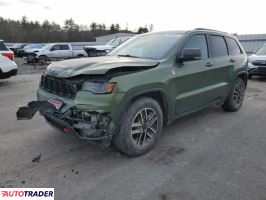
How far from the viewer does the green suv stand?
309cm

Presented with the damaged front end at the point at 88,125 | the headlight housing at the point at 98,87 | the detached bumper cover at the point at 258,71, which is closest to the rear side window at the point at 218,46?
the headlight housing at the point at 98,87

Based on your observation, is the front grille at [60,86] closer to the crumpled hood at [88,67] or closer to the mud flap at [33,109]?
the crumpled hood at [88,67]

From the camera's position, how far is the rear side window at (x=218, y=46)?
4.98m

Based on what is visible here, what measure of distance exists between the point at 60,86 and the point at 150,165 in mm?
1627

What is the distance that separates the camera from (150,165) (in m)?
3.36

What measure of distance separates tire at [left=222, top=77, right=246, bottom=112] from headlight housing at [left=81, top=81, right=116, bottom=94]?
3.60m

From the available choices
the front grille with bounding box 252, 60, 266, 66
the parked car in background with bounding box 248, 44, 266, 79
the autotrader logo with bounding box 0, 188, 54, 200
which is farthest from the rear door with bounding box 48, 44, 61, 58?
the autotrader logo with bounding box 0, 188, 54, 200

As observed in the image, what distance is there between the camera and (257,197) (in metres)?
2.71

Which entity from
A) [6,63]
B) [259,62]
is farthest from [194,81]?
[259,62]

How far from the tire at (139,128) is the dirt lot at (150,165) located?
177mm

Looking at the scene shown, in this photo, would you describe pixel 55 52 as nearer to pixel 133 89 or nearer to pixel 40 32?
pixel 133 89

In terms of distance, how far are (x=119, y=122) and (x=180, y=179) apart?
3.38 feet

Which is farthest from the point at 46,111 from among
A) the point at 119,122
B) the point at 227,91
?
the point at 227,91

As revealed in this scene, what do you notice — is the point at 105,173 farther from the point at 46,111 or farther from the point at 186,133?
the point at 186,133
